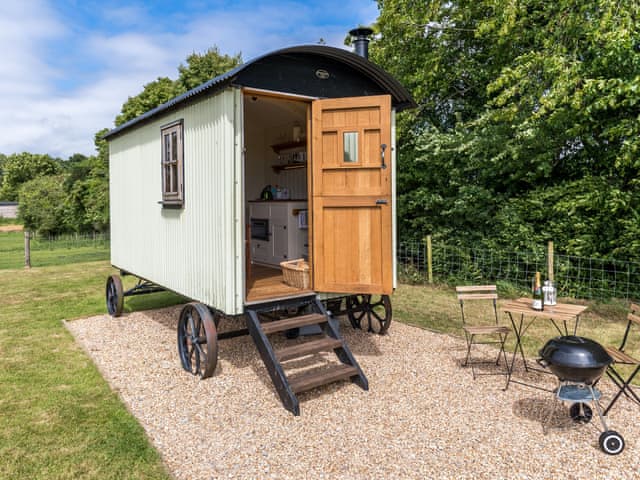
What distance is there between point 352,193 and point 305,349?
1568 mm

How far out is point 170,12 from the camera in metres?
9.31

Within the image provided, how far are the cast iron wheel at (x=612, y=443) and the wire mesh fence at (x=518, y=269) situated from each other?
4846 millimetres

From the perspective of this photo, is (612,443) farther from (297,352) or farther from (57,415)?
(57,415)

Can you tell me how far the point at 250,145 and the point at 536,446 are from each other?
21.9ft

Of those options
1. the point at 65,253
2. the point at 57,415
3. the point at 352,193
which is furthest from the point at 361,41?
the point at 65,253

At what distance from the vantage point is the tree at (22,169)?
165 ft

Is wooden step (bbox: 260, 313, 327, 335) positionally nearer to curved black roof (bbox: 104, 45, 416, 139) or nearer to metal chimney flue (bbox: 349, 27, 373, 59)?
curved black roof (bbox: 104, 45, 416, 139)

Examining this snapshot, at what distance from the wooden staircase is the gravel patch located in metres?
0.15

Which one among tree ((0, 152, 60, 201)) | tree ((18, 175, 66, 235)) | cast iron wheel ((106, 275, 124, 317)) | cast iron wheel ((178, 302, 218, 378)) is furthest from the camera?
tree ((0, 152, 60, 201))

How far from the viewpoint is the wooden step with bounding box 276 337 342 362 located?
3963 millimetres

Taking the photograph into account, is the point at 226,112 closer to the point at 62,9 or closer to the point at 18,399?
the point at 18,399

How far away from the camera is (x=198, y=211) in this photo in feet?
15.4

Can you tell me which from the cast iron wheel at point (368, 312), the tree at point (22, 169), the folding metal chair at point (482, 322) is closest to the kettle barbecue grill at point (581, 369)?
the folding metal chair at point (482, 322)

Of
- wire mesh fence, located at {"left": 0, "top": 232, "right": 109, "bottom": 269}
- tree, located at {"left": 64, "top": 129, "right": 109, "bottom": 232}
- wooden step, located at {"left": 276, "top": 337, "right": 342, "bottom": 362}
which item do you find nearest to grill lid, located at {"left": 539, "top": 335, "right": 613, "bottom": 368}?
wooden step, located at {"left": 276, "top": 337, "right": 342, "bottom": 362}
